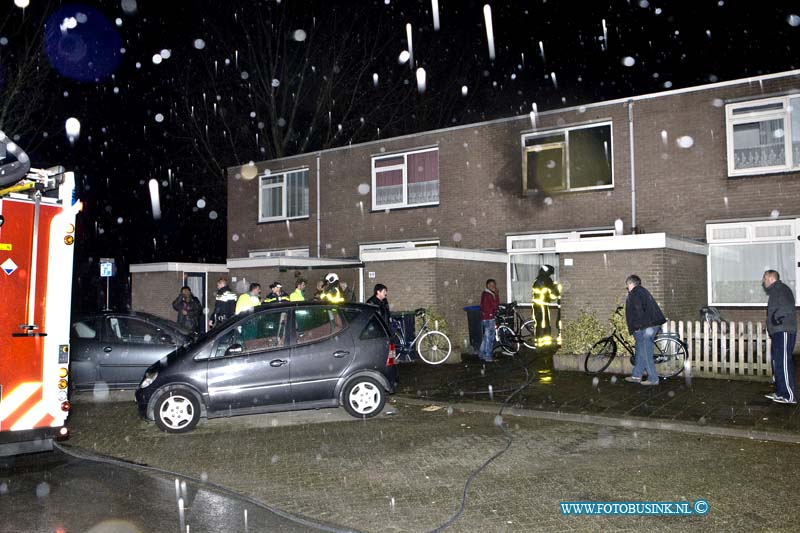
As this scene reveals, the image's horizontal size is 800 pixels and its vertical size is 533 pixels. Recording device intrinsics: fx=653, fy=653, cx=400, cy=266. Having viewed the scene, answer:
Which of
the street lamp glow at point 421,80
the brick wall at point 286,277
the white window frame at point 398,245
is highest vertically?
the street lamp glow at point 421,80

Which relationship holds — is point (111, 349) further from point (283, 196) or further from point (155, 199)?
point (155, 199)

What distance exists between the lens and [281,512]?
549 centimetres

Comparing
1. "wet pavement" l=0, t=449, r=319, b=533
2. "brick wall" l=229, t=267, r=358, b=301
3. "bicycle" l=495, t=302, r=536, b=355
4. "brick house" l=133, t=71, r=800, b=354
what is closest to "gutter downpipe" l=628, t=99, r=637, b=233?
"brick house" l=133, t=71, r=800, b=354

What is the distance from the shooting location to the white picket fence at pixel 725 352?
444 inches

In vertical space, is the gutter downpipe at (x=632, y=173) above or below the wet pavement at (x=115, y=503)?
above

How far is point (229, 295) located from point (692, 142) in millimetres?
11775

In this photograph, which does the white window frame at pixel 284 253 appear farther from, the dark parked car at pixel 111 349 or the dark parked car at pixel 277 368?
the dark parked car at pixel 277 368

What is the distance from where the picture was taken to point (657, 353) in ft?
39.3

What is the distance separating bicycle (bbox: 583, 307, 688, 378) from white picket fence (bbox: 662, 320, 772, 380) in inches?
12.3

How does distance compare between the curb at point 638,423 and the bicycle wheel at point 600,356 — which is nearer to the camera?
the curb at point 638,423

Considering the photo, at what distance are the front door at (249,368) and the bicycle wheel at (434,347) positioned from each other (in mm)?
5912

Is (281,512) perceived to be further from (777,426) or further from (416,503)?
(777,426)

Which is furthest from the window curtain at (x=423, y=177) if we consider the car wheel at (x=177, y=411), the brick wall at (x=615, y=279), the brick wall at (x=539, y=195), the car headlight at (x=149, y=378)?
the car wheel at (x=177, y=411)

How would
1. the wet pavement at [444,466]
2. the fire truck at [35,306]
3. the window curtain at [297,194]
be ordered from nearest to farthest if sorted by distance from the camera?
the wet pavement at [444,466] → the fire truck at [35,306] → the window curtain at [297,194]
